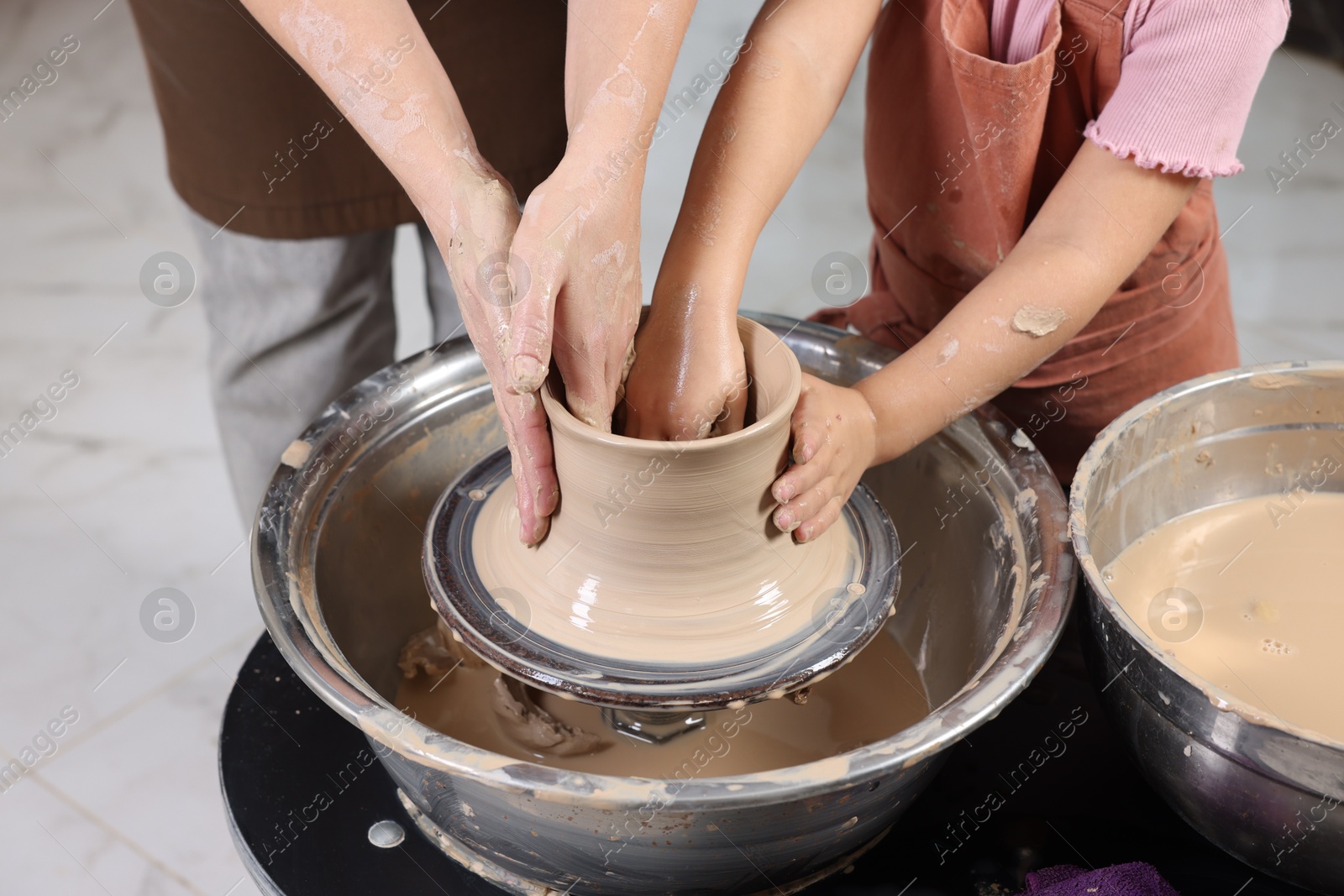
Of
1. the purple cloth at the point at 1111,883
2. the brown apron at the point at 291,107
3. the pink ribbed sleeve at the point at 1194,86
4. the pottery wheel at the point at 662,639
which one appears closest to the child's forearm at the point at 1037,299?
the pink ribbed sleeve at the point at 1194,86

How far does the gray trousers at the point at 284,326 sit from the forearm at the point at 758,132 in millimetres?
666

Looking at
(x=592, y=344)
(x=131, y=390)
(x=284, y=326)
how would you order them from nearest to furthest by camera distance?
1. (x=592, y=344)
2. (x=284, y=326)
3. (x=131, y=390)

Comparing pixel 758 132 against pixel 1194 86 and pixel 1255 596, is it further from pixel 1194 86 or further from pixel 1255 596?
pixel 1255 596

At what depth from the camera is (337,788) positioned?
3.34 feet

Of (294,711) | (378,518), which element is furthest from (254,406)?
(294,711)

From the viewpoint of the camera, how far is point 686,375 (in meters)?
0.99

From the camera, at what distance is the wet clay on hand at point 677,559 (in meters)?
0.90

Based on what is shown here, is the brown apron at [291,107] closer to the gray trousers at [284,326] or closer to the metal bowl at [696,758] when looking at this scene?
the gray trousers at [284,326]

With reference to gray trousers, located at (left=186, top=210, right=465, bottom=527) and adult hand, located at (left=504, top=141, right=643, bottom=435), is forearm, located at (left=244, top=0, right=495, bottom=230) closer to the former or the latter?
adult hand, located at (left=504, top=141, right=643, bottom=435)

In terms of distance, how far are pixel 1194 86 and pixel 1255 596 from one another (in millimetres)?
468

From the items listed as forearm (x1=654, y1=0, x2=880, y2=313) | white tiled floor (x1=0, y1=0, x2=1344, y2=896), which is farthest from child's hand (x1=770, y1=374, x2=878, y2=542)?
white tiled floor (x1=0, y1=0, x2=1344, y2=896)

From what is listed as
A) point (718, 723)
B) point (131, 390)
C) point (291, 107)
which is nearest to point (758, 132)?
point (718, 723)

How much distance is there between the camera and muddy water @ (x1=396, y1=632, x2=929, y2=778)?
3.56 ft

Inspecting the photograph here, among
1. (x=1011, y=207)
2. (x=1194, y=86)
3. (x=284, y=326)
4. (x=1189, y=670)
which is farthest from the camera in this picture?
(x=284, y=326)
